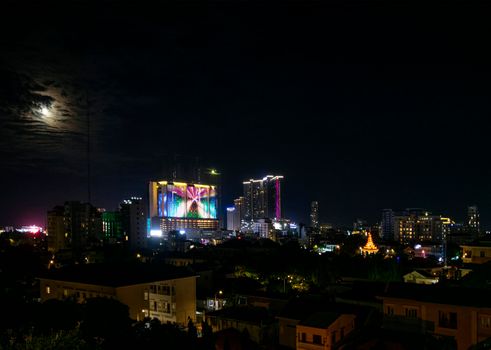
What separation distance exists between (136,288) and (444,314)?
1036 cm

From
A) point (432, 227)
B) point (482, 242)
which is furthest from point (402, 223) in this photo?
point (482, 242)

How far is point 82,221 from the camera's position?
48781mm

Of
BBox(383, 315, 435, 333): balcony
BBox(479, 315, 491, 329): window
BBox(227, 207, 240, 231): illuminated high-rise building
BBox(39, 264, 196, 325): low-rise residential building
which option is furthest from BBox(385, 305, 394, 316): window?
BBox(227, 207, 240, 231): illuminated high-rise building

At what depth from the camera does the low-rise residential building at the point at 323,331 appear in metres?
9.19

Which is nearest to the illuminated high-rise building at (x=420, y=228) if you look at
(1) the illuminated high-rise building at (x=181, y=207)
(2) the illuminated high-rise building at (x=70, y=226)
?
(1) the illuminated high-rise building at (x=181, y=207)

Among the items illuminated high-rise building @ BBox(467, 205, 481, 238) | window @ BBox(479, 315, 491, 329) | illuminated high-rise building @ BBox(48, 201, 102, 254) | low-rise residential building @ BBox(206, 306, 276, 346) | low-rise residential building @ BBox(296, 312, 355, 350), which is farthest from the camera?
illuminated high-rise building @ BBox(467, 205, 481, 238)

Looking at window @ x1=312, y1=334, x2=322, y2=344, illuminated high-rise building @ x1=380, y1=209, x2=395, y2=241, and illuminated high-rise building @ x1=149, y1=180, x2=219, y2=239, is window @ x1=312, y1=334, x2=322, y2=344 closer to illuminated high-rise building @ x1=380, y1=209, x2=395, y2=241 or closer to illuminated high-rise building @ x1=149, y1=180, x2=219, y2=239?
illuminated high-rise building @ x1=149, y1=180, x2=219, y2=239

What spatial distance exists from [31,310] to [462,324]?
412 inches

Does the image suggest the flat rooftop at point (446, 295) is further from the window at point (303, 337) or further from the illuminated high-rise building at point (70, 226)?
the illuminated high-rise building at point (70, 226)

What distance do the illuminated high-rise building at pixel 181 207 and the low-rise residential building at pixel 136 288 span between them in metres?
38.0

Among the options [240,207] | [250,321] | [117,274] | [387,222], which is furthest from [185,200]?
[250,321]

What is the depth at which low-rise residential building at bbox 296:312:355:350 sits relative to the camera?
9.19 m

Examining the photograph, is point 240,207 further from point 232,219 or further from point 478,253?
point 478,253

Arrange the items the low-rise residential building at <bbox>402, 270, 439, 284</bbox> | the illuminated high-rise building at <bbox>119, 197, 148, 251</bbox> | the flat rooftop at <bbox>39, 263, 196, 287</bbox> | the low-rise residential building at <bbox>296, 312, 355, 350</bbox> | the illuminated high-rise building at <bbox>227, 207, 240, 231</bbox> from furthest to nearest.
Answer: the illuminated high-rise building at <bbox>227, 207, 240, 231</bbox>
the illuminated high-rise building at <bbox>119, 197, 148, 251</bbox>
the low-rise residential building at <bbox>402, 270, 439, 284</bbox>
the flat rooftop at <bbox>39, 263, 196, 287</bbox>
the low-rise residential building at <bbox>296, 312, 355, 350</bbox>
